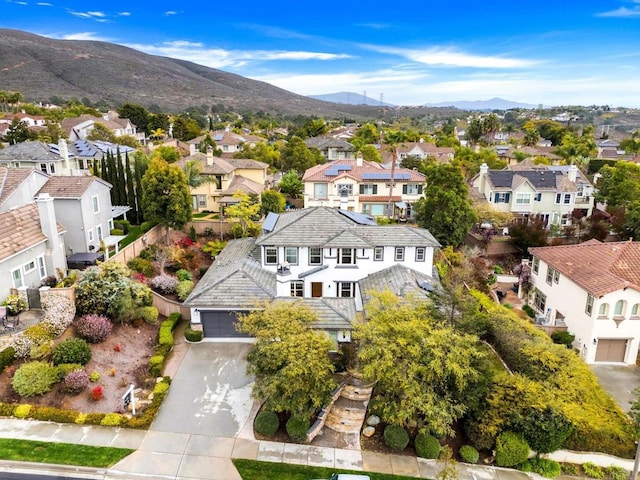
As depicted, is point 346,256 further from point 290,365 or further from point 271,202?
point 271,202

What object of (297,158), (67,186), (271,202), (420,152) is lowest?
(271,202)

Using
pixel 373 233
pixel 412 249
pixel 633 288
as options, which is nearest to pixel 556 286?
pixel 633 288

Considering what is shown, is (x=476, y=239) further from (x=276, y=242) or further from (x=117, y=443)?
(x=117, y=443)

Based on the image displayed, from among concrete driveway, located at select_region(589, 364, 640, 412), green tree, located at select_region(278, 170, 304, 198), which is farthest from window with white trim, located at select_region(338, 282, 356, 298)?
green tree, located at select_region(278, 170, 304, 198)

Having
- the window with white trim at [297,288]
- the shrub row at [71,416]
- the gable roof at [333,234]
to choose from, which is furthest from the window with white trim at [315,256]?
the shrub row at [71,416]

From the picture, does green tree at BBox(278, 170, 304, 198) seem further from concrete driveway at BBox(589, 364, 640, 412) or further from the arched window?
concrete driveway at BBox(589, 364, 640, 412)

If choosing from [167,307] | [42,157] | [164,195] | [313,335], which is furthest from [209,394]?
[42,157]
